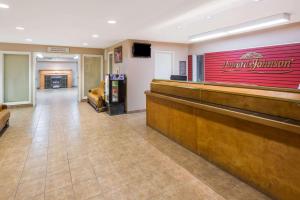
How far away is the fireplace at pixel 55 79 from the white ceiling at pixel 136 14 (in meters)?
12.0

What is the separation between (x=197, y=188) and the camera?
2443 millimetres

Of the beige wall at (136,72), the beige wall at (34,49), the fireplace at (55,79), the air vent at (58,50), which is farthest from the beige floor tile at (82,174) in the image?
the fireplace at (55,79)

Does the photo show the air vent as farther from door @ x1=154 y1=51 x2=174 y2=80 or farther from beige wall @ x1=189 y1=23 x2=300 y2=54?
beige wall @ x1=189 y1=23 x2=300 y2=54

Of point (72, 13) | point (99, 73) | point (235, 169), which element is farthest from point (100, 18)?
point (99, 73)

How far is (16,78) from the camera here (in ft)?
26.8

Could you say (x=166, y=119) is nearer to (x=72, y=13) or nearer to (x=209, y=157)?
(x=209, y=157)

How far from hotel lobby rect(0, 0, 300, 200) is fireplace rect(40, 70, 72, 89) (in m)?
9.17

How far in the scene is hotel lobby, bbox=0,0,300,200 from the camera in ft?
7.57

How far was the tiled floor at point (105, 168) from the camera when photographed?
2.36 m

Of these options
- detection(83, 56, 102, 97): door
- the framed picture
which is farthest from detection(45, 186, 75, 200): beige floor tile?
detection(83, 56, 102, 97): door

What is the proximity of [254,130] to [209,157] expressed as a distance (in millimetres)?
991

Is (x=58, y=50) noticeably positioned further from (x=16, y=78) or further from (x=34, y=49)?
(x=16, y=78)

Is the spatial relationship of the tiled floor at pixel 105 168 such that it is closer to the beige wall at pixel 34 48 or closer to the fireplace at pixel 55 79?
the beige wall at pixel 34 48

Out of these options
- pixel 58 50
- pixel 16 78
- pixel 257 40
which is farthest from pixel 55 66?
pixel 257 40
